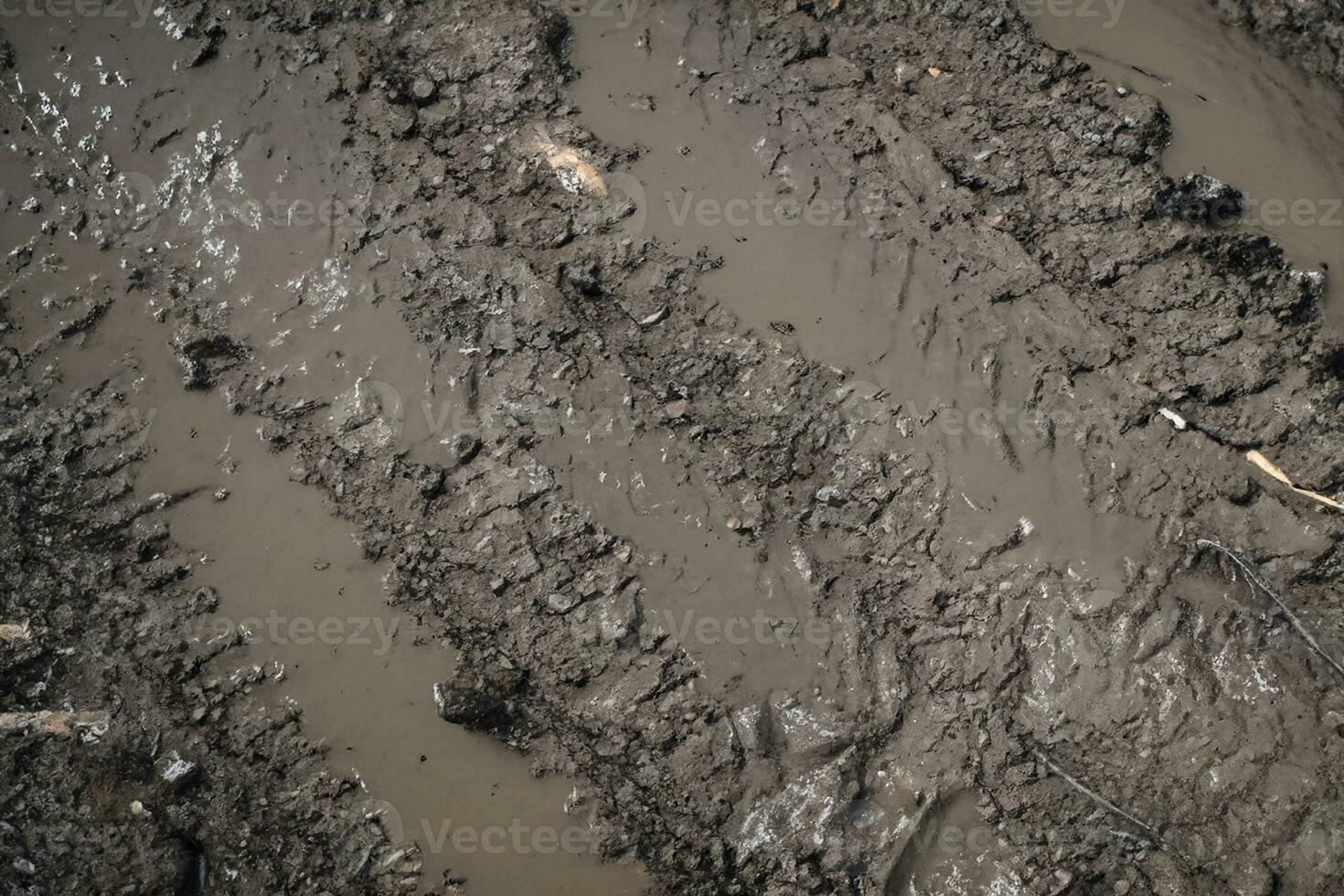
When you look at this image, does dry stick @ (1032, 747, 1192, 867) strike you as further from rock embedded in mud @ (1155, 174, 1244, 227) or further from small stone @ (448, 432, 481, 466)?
small stone @ (448, 432, 481, 466)

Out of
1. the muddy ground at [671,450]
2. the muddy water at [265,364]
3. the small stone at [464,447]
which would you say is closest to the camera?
the muddy ground at [671,450]

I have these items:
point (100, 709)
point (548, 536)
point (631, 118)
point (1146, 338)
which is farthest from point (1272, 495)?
point (100, 709)

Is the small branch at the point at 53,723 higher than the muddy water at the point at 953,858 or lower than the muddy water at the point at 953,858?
lower

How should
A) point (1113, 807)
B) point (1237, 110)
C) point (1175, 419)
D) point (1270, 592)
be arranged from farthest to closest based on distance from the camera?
point (1237, 110) → point (1175, 419) → point (1270, 592) → point (1113, 807)

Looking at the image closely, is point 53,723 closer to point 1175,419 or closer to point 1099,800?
point 1099,800

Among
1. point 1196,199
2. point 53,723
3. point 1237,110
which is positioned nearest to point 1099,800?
point 1196,199

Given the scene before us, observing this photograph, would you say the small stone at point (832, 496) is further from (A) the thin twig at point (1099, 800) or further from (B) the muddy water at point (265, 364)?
(B) the muddy water at point (265, 364)

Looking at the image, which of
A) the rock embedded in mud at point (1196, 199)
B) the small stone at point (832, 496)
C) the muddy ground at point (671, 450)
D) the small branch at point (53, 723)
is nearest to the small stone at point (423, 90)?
the muddy ground at point (671, 450)
